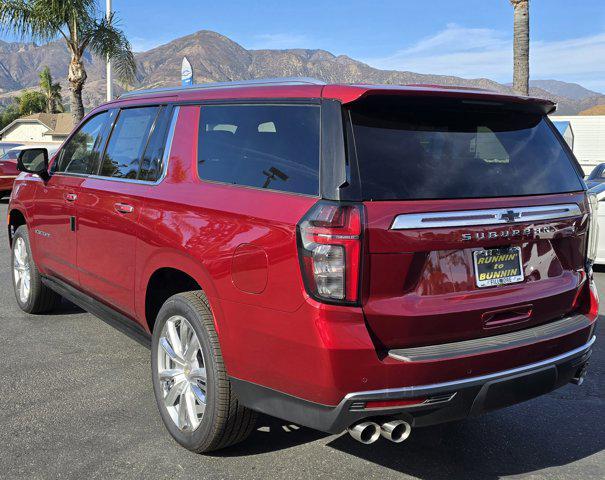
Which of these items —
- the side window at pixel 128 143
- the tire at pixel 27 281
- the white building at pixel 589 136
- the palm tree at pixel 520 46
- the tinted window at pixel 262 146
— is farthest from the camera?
the white building at pixel 589 136

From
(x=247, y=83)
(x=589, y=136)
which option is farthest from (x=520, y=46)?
(x=589, y=136)

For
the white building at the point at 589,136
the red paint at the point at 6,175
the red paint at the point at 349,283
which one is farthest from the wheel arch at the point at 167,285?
the white building at the point at 589,136

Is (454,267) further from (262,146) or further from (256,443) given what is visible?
(256,443)

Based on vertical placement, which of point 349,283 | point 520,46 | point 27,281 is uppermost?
point 520,46

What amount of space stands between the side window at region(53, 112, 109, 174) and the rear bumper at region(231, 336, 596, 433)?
8.03 ft

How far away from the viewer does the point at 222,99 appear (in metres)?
3.38

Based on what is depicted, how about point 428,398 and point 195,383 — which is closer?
point 428,398

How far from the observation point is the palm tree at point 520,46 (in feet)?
46.5

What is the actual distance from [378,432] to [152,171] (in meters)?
2.03

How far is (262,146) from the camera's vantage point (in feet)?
10.0

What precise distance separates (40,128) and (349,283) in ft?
283

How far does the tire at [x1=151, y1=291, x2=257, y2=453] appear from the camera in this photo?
3035 millimetres

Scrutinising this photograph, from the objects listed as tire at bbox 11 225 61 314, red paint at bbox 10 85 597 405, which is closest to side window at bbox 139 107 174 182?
red paint at bbox 10 85 597 405

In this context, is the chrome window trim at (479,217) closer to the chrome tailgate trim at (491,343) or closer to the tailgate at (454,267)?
the tailgate at (454,267)
